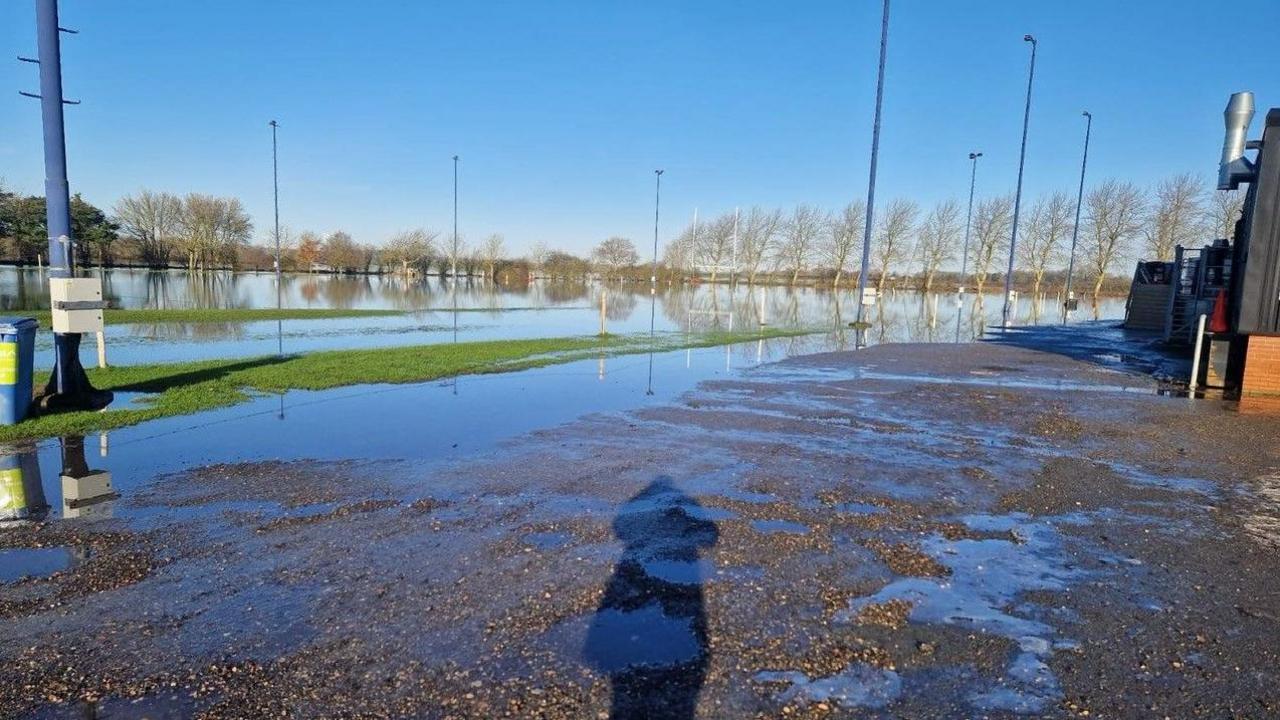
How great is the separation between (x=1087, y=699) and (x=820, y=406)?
332 inches

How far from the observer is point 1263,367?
14094 mm

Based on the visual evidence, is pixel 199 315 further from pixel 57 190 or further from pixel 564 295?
pixel 564 295

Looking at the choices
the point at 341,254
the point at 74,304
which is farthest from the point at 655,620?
the point at 341,254

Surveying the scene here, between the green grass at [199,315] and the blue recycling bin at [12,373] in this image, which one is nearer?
the blue recycling bin at [12,373]

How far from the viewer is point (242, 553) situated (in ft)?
16.8

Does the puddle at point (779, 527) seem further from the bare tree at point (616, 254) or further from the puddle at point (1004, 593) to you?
the bare tree at point (616, 254)

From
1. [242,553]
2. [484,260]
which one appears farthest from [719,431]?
[484,260]

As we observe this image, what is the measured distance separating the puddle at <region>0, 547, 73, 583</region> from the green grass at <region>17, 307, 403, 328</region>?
1968 centimetres

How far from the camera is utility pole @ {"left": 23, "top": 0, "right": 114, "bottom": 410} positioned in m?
9.38

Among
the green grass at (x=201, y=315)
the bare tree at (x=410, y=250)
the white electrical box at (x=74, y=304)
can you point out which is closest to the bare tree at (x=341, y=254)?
the bare tree at (x=410, y=250)

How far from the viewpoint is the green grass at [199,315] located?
75.0 feet

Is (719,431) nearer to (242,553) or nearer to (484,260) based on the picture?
(242,553)

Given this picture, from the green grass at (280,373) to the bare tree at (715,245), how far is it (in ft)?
260

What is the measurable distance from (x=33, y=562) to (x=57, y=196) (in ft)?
22.6
